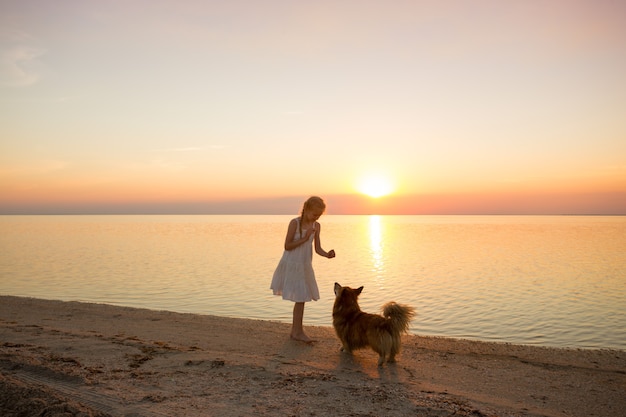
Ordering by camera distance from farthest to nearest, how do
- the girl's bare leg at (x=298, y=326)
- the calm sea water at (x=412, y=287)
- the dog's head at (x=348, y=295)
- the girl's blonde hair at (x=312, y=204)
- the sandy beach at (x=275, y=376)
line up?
the calm sea water at (x=412, y=287) → the girl's bare leg at (x=298, y=326) → the girl's blonde hair at (x=312, y=204) → the dog's head at (x=348, y=295) → the sandy beach at (x=275, y=376)

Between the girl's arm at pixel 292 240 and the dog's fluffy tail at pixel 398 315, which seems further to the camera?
the girl's arm at pixel 292 240

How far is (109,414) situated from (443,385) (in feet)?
12.9

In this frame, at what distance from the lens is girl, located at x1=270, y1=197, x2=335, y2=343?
745 cm

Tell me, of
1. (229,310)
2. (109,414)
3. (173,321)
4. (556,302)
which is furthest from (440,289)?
(109,414)

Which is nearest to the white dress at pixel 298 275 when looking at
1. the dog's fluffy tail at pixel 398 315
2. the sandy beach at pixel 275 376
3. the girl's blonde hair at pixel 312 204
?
the girl's blonde hair at pixel 312 204

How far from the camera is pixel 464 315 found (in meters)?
12.7

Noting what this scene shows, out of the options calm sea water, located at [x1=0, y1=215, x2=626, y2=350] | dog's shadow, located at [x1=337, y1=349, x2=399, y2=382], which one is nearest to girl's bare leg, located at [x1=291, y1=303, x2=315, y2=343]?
dog's shadow, located at [x1=337, y1=349, x2=399, y2=382]

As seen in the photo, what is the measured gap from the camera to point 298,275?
7598mm

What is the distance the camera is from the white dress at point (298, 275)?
24.7 feet

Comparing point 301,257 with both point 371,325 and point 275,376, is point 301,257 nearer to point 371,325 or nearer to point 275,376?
point 371,325

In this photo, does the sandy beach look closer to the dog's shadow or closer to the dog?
the dog's shadow

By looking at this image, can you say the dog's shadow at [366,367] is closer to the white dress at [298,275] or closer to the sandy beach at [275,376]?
the sandy beach at [275,376]

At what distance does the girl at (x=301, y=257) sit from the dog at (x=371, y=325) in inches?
28.4

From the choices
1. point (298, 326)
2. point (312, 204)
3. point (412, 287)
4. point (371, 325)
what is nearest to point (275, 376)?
point (371, 325)
